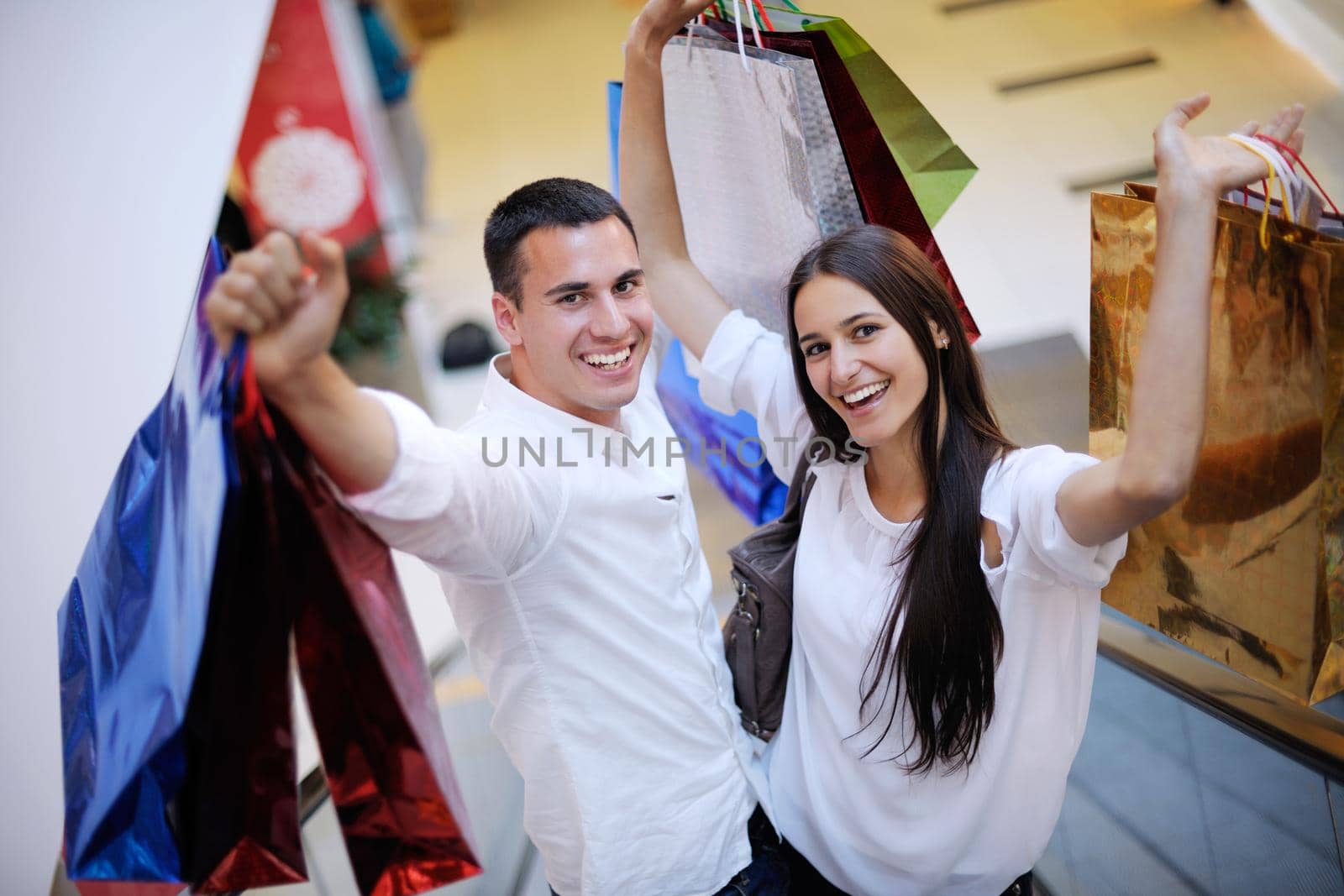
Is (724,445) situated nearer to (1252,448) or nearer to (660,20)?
(660,20)

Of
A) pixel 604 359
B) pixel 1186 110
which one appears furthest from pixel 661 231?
pixel 1186 110

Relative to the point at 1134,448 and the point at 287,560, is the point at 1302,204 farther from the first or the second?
the point at 287,560

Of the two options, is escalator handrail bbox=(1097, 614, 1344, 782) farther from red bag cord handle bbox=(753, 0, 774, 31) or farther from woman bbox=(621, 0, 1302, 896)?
red bag cord handle bbox=(753, 0, 774, 31)

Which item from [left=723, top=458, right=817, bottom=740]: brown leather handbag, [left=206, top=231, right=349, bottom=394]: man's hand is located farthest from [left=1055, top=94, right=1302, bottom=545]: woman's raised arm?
[left=206, top=231, right=349, bottom=394]: man's hand

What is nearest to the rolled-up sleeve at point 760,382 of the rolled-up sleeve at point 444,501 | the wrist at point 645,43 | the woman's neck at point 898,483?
the woman's neck at point 898,483

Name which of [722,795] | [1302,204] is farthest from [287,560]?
[1302,204]

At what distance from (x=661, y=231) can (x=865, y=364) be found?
471 mm

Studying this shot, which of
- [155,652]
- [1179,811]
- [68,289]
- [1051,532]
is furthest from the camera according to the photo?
[1179,811]

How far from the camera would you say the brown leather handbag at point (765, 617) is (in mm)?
1481

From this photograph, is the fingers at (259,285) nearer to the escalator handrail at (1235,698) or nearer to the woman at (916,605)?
the woman at (916,605)

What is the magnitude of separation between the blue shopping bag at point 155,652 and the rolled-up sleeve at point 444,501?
131 millimetres

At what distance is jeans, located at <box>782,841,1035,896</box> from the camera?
4.94 ft

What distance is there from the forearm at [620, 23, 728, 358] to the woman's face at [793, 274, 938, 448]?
1.06 feet

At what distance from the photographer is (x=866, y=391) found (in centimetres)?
132
